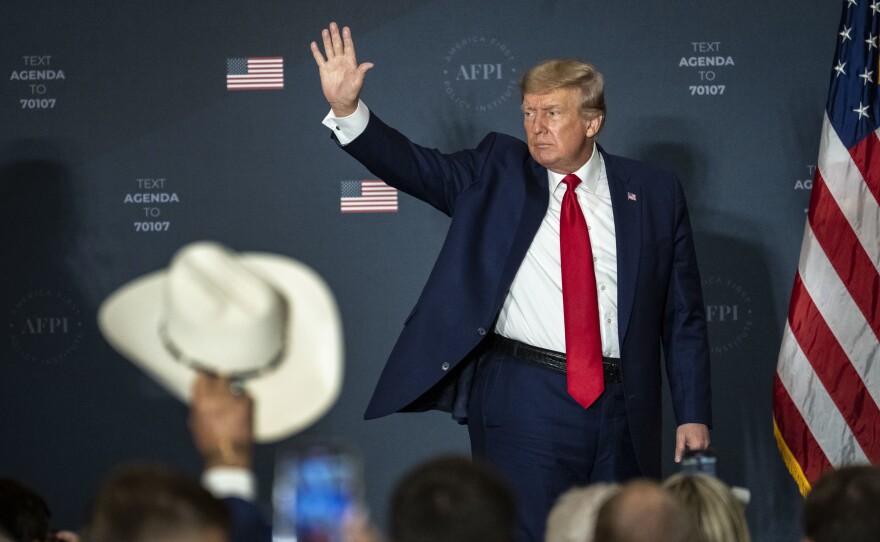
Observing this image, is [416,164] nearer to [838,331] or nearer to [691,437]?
[691,437]

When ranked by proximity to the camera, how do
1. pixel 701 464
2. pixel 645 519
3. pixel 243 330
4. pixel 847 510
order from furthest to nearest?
pixel 701 464 < pixel 847 510 < pixel 645 519 < pixel 243 330

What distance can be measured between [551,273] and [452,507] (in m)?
2.03

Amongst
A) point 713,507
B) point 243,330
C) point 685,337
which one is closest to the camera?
point 243,330

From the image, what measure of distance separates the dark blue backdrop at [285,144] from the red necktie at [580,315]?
1671 millimetres

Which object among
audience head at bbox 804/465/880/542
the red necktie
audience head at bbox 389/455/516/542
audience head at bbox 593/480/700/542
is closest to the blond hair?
the red necktie

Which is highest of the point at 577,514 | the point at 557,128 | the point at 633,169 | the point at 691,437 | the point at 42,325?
the point at 557,128

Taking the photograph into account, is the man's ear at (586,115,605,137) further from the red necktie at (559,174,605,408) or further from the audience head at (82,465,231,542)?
the audience head at (82,465,231,542)

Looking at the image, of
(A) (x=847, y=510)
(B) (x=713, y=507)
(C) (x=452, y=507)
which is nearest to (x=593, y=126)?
(B) (x=713, y=507)

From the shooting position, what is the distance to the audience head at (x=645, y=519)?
1.81 m

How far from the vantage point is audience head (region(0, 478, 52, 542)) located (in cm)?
272

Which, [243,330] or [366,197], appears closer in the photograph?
[243,330]

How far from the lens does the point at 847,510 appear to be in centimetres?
204

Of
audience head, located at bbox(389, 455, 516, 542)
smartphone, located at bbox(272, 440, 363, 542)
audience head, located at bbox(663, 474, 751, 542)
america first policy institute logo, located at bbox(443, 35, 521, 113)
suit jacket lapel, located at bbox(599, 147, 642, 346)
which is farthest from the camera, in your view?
america first policy institute logo, located at bbox(443, 35, 521, 113)

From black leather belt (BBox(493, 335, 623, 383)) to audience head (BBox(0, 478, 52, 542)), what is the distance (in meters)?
1.43
